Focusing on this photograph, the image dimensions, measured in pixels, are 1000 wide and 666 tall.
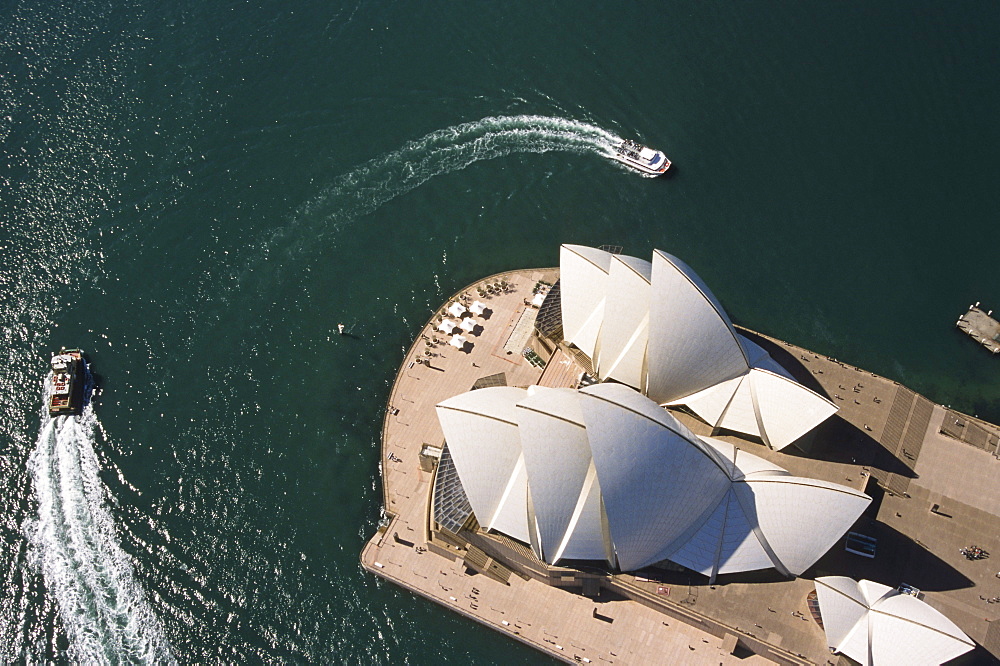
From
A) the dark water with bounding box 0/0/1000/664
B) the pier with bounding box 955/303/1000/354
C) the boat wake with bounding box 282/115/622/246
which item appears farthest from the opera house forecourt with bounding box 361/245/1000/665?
the boat wake with bounding box 282/115/622/246

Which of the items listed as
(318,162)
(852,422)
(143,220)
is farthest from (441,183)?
Result: (852,422)

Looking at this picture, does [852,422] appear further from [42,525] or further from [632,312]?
[42,525]

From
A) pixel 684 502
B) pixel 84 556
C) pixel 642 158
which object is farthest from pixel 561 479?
pixel 84 556

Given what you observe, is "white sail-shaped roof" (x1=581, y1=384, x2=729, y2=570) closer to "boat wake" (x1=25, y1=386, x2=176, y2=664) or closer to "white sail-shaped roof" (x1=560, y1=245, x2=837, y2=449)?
"white sail-shaped roof" (x1=560, y1=245, x2=837, y2=449)

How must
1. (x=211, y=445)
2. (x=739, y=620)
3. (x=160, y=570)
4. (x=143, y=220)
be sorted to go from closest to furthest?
(x=739, y=620) < (x=160, y=570) < (x=211, y=445) < (x=143, y=220)

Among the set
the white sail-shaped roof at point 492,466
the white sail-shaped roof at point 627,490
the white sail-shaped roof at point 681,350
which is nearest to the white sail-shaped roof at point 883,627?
the white sail-shaped roof at point 627,490

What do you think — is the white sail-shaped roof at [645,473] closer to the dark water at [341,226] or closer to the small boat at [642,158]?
the dark water at [341,226]
